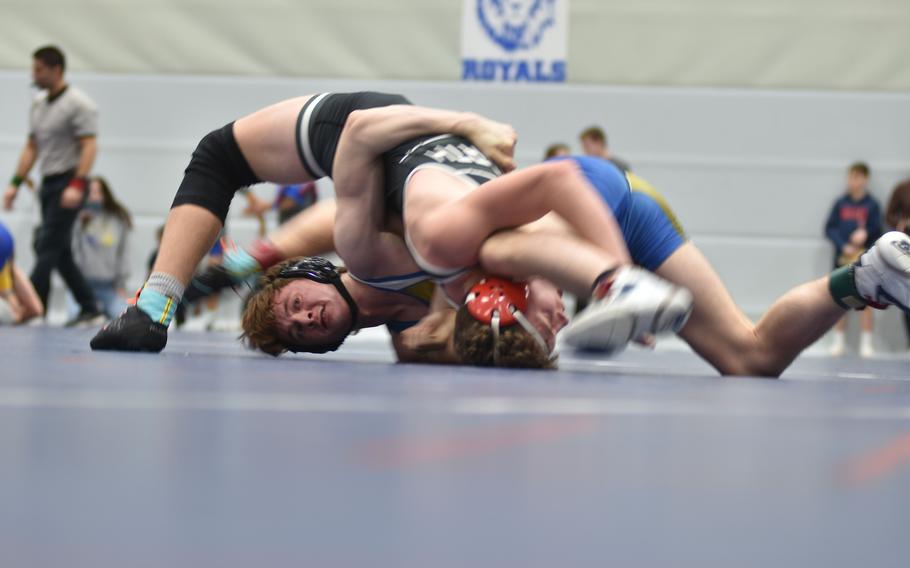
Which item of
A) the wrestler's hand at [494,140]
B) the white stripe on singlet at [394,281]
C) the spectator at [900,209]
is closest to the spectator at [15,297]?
the white stripe on singlet at [394,281]

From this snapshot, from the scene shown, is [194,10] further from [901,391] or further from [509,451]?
[509,451]

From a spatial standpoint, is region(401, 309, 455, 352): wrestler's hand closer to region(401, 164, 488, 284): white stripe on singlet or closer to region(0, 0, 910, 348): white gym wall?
region(401, 164, 488, 284): white stripe on singlet

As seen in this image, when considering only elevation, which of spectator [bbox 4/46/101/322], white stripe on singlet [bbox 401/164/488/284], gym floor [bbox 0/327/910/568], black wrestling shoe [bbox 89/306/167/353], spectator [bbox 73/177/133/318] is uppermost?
gym floor [bbox 0/327/910/568]

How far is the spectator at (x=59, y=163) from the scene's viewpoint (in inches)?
228

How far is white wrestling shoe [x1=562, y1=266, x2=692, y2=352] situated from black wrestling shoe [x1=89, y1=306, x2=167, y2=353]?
1.03m

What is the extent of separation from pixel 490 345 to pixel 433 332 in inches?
10.1

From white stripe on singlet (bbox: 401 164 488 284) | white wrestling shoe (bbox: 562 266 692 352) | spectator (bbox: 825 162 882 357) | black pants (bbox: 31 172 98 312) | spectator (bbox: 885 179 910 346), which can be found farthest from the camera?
spectator (bbox: 825 162 882 357)

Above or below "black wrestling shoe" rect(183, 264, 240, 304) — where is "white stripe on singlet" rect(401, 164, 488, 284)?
above

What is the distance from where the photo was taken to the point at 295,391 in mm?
1482

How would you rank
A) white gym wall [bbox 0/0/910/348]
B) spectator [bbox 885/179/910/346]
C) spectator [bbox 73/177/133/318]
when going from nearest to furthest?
1. spectator [bbox 885/179/910/346]
2. spectator [bbox 73/177/133/318]
3. white gym wall [bbox 0/0/910/348]

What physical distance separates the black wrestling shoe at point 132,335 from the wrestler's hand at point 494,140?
82 centimetres

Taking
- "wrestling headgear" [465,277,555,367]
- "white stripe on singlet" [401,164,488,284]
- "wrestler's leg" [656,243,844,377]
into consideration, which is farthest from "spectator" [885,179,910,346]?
"wrestling headgear" [465,277,555,367]

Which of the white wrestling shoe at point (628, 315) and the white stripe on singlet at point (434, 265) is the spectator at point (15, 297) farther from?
the white wrestling shoe at point (628, 315)

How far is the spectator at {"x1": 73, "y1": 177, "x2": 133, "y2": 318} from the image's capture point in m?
7.05
